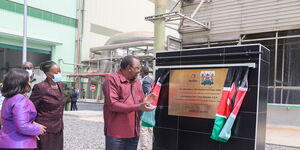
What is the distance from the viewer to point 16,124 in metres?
2.53

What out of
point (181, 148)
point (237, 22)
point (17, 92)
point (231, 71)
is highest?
point (237, 22)

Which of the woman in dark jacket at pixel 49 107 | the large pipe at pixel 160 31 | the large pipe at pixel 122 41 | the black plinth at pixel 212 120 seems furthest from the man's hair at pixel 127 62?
the large pipe at pixel 122 41

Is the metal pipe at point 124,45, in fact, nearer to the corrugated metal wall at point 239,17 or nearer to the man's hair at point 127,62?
the corrugated metal wall at point 239,17

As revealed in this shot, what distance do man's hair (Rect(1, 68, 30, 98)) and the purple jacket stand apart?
0.05 metres

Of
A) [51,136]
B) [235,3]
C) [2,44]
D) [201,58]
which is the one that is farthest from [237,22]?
[2,44]

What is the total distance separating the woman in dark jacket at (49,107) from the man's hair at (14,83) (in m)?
0.63

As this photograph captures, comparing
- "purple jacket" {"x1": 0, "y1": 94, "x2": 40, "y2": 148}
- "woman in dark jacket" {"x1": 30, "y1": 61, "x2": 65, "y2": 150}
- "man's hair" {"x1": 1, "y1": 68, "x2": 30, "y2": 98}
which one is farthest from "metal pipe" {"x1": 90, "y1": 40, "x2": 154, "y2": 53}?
"purple jacket" {"x1": 0, "y1": 94, "x2": 40, "y2": 148}

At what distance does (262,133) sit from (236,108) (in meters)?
0.58

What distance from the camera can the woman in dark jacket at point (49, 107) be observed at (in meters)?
3.31

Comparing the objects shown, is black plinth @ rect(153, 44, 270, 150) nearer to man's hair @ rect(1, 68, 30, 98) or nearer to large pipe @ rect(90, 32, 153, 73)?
man's hair @ rect(1, 68, 30, 98)

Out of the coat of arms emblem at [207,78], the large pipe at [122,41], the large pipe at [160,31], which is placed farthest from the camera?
the large pipe at [122,41]

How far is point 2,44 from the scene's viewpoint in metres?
22.7

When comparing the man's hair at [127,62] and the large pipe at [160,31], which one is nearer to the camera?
the man's hair at [127,62]

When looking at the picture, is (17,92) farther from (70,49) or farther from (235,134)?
(70,49)
